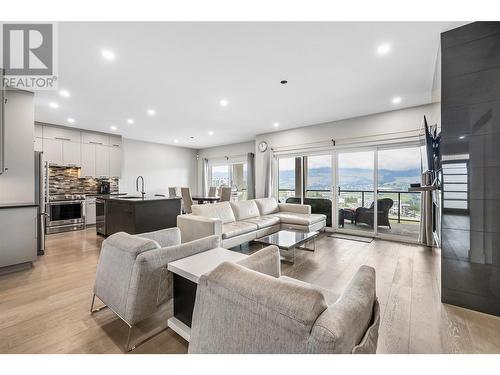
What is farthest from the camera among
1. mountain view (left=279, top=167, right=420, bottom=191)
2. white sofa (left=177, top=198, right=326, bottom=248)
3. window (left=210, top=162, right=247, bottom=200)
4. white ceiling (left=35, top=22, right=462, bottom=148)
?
window (left=210, top=162, right=247, bottom=200)

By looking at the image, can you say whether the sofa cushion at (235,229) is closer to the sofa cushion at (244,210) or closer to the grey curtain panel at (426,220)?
the sofa cushion at (244,210)

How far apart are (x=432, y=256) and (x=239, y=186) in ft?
18.9

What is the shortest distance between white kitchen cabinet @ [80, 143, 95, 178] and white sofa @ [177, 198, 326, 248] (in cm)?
390

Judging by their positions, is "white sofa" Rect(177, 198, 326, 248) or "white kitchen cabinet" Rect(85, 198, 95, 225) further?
"white kitchen cabinet" Rect(85, 198, 95, 225)

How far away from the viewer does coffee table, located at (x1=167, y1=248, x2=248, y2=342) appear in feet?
4.77

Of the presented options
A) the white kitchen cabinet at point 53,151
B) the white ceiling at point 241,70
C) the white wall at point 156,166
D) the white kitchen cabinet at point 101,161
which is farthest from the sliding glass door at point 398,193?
the white kitchen cabinet at point 53,151

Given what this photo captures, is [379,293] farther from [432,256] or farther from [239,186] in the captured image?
[239,186]

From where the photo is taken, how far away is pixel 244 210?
452 cm

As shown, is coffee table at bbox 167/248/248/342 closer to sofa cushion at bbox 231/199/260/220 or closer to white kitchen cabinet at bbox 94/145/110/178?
sofa cushion at bbox 231/199/260/220

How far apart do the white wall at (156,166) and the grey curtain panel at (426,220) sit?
7.39 metres

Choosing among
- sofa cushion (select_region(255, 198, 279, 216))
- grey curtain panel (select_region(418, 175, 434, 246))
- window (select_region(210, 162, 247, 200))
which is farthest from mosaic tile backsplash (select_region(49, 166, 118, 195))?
grey curtain panel (select_region(418, 175, 434, 246))

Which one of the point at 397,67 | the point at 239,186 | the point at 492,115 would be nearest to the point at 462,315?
A: the point at 492,115

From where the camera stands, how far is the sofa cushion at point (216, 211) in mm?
3719

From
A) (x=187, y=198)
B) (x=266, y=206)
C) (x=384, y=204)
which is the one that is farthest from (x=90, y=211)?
(x=384, y=204)
